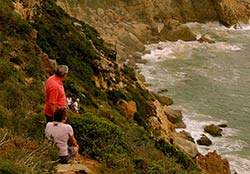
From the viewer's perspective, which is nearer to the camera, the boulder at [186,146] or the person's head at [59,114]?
the person's head at [59,114]

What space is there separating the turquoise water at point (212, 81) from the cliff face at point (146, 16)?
1.78m

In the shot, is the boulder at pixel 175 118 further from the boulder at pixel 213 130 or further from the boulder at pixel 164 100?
the boulder at pixel 164 100

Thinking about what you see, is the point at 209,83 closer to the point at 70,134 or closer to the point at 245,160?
the point at 245,160

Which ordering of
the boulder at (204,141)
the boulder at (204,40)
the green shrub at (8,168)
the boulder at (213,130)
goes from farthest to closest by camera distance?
the boulder at (204,40) < the boulder at (213,130) < the boulder at (204,141) < the green shrub at (8,168)

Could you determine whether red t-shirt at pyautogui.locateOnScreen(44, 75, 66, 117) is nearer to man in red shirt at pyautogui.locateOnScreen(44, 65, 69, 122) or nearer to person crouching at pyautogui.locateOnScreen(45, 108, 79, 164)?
man in red shirt at pyautogui.locateOnScreen(44, 65, 69, 122)

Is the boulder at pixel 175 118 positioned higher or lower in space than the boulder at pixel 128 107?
lower

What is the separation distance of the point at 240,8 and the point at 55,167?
62.9 meters

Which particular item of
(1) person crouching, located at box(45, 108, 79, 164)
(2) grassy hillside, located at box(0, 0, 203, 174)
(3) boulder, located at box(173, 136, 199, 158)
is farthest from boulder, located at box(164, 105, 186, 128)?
(1) person crouching, located at box(45, 108, 79, 164)

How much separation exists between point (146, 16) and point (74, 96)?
142ft

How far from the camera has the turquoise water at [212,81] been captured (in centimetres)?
3136

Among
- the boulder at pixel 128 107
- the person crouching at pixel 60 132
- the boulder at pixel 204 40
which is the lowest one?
the boulder at pixel 204 40

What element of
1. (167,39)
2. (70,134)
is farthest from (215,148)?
(167,39)

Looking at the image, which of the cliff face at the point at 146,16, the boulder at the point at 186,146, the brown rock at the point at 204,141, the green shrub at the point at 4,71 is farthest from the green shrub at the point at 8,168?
the cliff face at the point at 146,16

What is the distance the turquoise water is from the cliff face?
1.78 metres
